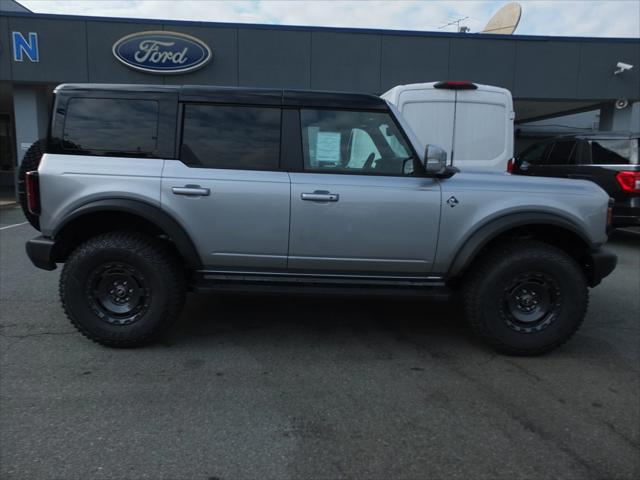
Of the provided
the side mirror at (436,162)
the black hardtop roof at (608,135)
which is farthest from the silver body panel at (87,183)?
the black hardtop roof at (608,135)

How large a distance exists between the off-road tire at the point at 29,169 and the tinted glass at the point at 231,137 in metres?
1.22

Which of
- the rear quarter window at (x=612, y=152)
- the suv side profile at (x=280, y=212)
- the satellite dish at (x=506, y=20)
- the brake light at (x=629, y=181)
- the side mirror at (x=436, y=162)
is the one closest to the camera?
the side mirror at (x=436, y=162)

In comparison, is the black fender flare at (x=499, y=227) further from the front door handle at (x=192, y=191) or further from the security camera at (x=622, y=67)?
the security camera at (x=622, y=67)

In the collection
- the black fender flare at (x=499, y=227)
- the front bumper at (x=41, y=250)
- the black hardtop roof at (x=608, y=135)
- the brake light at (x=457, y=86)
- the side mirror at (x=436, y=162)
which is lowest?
the front bumper at (x=41, y=250)

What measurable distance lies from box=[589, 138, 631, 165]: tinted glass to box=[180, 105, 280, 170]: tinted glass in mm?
6820

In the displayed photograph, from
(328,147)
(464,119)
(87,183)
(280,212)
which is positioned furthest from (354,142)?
(464,119)

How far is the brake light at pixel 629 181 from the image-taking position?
25.8 feet

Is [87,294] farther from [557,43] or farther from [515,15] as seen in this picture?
[515,15]

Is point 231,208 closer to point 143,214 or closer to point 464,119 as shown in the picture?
point 143,214

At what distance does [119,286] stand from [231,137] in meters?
1.46

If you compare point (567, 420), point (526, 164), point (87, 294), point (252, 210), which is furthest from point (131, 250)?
point (526, 164)

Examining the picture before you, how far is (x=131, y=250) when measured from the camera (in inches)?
147

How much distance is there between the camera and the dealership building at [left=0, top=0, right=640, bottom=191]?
1319 centimetres

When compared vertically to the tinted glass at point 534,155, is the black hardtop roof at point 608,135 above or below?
above
